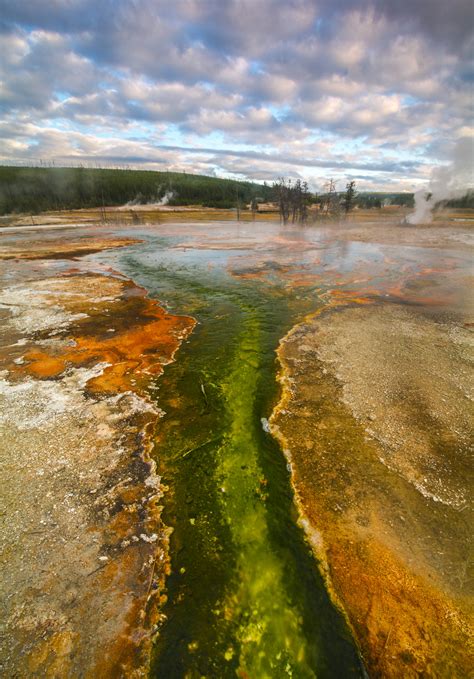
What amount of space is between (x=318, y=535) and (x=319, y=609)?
0.97m

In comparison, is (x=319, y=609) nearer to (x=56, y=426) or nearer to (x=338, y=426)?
(x=338, y=426)

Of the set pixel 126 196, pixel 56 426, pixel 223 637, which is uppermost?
pixel 126 196

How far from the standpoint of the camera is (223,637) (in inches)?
160

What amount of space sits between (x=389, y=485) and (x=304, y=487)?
1465 millimetres

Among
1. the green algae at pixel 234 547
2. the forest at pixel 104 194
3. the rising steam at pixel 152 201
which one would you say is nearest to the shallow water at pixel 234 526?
the green algae at pixel 234 547

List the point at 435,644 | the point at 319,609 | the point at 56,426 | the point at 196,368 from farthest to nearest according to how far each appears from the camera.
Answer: the point at 196,368 < the point at 56,426 < the point at 319,609 < the point at 435,644

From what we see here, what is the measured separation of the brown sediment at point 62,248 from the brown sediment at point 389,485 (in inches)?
1021

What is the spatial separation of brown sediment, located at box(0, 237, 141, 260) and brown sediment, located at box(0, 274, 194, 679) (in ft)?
68.4

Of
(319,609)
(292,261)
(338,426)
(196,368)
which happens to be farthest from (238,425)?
(292,261)

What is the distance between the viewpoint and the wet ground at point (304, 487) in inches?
158

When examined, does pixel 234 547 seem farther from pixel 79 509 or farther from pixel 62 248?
pixel 62 248

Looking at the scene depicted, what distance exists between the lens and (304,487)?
5957 millimetres

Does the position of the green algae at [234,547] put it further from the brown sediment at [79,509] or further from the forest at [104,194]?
the forest at [104,194]

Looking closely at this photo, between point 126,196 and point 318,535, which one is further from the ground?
point 126,196
